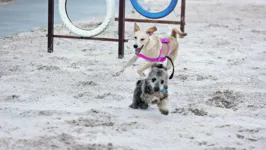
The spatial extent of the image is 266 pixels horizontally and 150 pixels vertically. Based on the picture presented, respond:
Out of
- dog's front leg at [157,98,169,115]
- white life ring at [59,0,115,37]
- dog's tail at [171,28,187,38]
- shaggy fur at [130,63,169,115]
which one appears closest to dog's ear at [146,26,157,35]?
dog's tail at [171,28,187,38]

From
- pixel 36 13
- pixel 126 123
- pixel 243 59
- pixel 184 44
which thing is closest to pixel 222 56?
pixel 243 59

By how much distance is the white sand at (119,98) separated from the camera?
17.6 feet

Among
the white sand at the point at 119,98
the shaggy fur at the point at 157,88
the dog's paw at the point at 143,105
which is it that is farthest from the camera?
the dog's paw at the point at 143,105

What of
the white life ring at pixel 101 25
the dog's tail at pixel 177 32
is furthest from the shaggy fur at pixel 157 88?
the white life ring at pixel 101 25

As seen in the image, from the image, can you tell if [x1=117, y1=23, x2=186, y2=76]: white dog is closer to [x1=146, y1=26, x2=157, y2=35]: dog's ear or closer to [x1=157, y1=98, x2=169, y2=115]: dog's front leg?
[x1=146, y1=26, x2=157, y2=35]: dog's ear

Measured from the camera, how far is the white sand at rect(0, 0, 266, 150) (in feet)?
17.6

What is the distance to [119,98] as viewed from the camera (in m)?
6.86

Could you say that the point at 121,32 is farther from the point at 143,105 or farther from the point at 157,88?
the point at 157,88

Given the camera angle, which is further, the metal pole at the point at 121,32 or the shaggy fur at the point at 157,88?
the metal pole at the point at 121,32

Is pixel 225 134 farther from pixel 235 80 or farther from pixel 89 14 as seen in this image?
pixel 89 14

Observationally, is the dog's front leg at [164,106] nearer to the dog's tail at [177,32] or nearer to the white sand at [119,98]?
the white sand at [119,98]

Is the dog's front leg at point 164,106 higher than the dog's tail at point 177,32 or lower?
lower

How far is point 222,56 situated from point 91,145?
5.01 meters

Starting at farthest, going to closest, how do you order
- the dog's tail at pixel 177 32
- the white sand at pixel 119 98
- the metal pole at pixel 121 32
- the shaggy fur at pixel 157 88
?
the metal pole at pixel 121 32 < the dog's tail at pixel 177 32 < the shaggy fur at pixel 157 88 < the white sand at pixel 119 98
